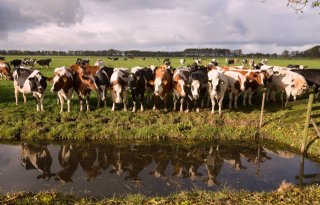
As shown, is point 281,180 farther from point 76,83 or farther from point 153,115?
point 76,83

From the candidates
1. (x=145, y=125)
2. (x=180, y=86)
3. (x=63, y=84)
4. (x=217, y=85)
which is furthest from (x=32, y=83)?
(x=217, y=85)

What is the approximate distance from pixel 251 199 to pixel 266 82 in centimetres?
1373

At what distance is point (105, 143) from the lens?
15.8m

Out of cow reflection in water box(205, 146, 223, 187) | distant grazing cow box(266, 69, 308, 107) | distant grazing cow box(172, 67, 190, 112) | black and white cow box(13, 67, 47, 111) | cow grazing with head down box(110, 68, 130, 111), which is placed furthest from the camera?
distant grazing cow box(266, 69, 308, 107)

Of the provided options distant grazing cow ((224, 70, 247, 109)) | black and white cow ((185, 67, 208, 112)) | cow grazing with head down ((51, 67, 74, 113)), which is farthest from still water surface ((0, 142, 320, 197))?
distant grazing cow ((224, 70, 247, 109))

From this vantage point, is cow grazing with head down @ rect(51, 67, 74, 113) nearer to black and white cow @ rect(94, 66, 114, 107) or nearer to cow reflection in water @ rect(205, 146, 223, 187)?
black and white cow @ rect(94, 66, 114, 107)

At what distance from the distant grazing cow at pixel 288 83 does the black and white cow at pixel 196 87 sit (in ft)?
15.8

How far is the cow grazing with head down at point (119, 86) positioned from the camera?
18.9m

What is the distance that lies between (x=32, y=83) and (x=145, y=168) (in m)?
9.70

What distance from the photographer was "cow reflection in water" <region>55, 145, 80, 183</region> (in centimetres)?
1174

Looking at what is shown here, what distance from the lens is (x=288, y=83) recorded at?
68.8ft

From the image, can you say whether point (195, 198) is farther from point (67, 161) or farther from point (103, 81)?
point (103, 81)

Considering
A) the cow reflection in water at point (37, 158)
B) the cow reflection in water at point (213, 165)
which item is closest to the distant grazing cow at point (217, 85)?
the cow reflection in water at point (213, 165)

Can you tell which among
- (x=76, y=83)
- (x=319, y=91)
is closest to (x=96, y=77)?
(x=76, y=83)
